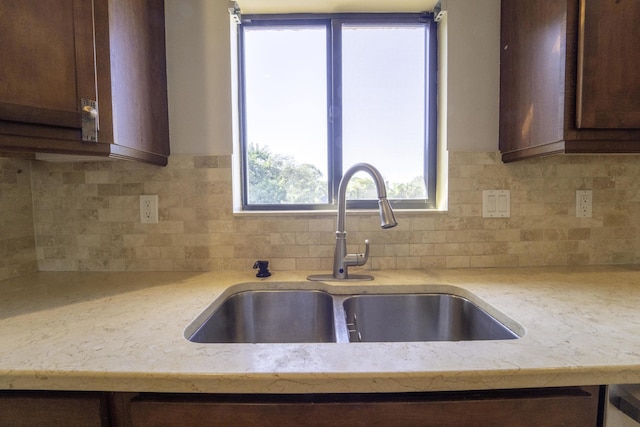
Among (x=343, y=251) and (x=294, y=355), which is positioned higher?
(x=343, y=251)

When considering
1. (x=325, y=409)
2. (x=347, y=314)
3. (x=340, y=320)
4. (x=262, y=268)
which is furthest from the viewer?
(x=262, y=268)

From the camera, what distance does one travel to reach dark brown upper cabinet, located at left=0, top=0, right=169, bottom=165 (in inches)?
30.9

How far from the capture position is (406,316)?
3.62ft

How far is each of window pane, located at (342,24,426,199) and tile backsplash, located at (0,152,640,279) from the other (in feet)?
0.61

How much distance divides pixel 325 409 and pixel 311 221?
2.47 ft

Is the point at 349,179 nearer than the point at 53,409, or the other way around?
the point at 53,409

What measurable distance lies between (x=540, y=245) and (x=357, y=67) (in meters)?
1.06

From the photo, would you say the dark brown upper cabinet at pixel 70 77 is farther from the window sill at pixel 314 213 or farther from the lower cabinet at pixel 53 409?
the lower cabinet at pixel 53 409

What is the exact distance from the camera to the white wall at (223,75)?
4.04 ft

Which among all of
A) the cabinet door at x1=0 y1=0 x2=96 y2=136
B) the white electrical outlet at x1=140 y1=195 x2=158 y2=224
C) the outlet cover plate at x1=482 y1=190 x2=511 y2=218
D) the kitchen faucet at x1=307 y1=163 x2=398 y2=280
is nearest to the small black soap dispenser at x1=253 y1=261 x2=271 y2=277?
the kitchen faucet at x1=307 y1=163 x2=398 y2=280

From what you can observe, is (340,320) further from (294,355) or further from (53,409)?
(53,409)

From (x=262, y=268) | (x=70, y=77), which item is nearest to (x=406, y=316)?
(x=262, y=268)

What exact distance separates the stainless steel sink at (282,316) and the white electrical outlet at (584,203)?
1070 mm

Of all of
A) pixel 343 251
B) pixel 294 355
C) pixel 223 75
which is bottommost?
pixel 294 355
